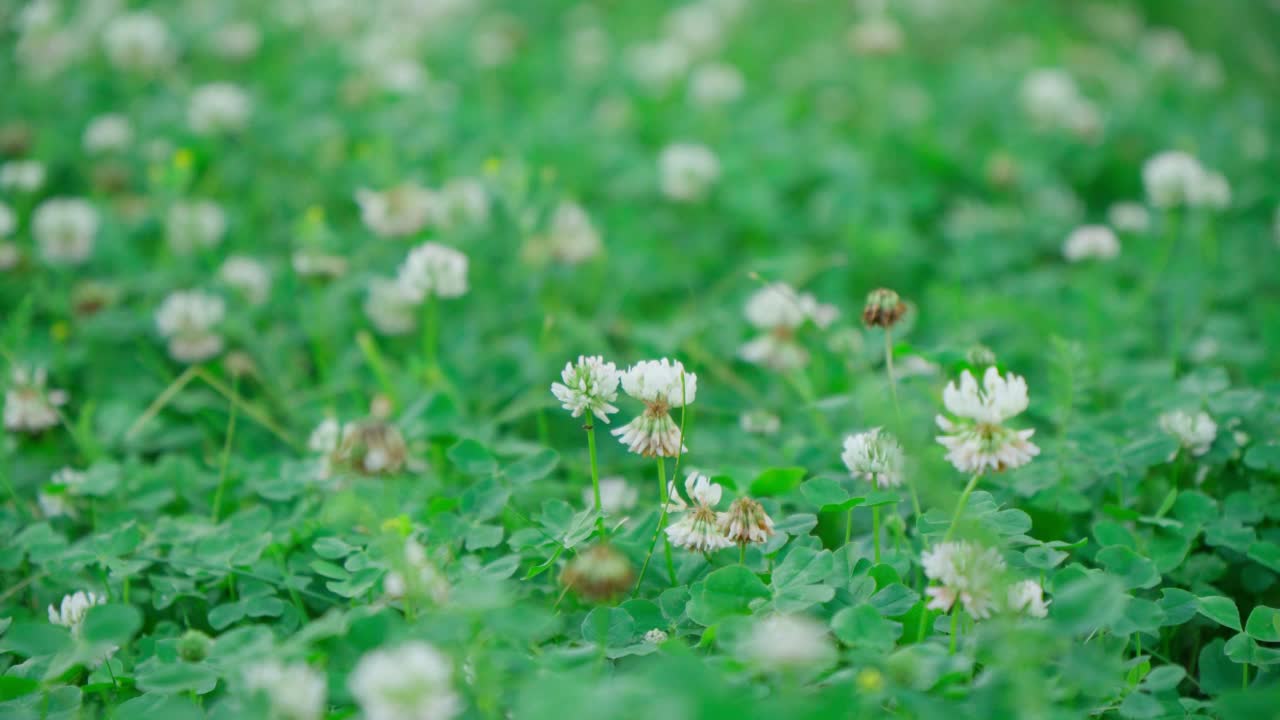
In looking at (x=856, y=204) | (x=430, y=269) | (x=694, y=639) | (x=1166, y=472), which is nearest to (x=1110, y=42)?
(x=856, y=204)

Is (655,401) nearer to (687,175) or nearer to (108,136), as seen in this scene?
(687,175)

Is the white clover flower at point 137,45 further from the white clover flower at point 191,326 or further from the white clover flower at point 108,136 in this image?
the white clover flower at point 191,326

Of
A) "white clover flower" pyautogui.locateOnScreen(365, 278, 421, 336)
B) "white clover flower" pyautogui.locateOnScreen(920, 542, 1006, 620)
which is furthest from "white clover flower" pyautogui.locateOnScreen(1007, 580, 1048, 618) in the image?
"white clover flower" pyautogui.locateOnScreen(365, 278, 421, 336)

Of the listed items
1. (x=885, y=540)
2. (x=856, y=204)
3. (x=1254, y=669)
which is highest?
(x=856, y=204)

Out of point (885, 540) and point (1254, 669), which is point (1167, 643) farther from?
point (885, 540)

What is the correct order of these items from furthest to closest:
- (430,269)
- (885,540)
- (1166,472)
Answer: (430,269)
(1166,472)
(885,540)

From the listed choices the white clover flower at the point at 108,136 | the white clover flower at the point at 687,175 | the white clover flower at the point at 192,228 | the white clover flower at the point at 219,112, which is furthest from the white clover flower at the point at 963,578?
the white clover flower at the point at 108,136

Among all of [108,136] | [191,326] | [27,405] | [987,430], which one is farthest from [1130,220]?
[108,136]
